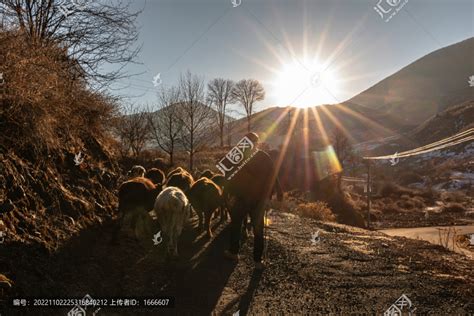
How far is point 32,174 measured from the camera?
5.58 metres

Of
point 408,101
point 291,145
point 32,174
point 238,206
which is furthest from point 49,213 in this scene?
point 408,101

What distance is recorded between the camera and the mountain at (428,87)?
14500cm

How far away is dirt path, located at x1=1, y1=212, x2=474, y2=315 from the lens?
4.25m

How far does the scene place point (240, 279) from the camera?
5.50 meters

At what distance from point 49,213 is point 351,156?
192 feet
